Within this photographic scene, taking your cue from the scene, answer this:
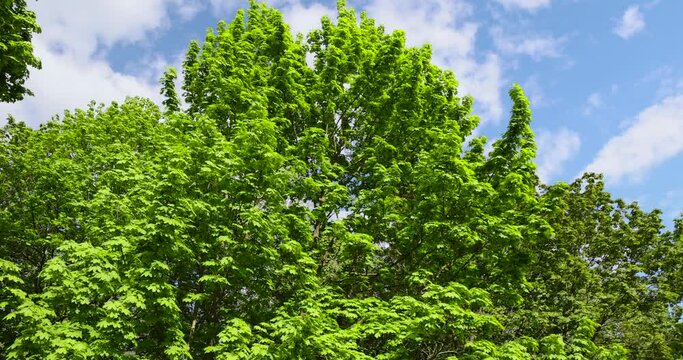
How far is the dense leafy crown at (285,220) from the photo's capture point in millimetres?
11836

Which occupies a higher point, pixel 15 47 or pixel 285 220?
pixel 15 47

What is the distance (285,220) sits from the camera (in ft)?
45.8

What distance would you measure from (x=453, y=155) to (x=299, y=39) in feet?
36.4

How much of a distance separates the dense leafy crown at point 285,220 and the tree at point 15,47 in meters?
3.94

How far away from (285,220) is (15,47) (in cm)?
806

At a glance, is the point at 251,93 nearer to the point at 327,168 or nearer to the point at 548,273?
the point at 327,168

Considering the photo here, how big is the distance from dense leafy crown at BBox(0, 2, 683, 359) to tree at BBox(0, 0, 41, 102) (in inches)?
155

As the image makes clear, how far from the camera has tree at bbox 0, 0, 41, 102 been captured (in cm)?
1101

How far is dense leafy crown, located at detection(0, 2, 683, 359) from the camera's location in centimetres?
1184

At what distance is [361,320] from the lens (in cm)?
1359

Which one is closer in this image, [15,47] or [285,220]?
[15,47]

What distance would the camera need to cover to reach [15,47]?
11086 mm

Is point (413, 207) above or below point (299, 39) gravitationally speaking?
below

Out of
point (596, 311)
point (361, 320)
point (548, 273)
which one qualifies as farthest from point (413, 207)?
point (596, 311)
